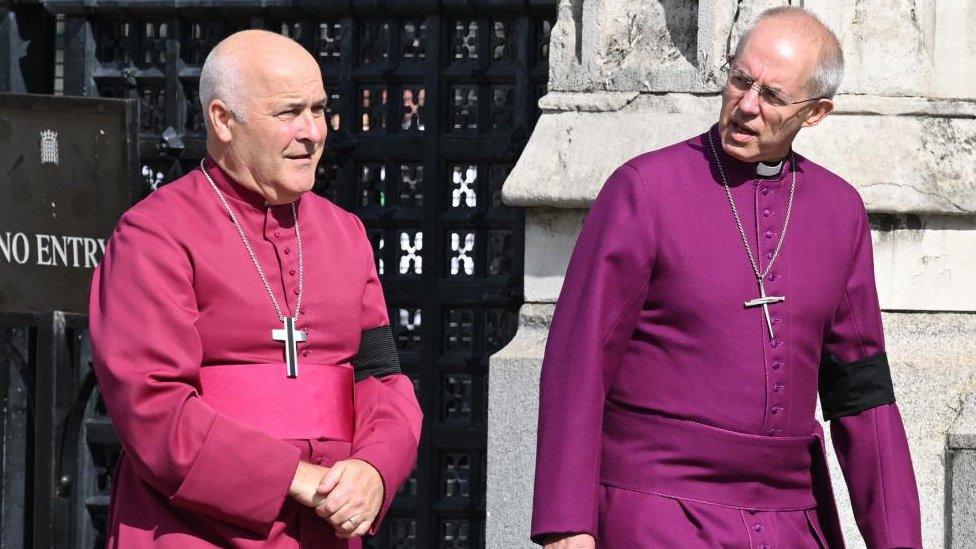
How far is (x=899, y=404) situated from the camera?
187 inches

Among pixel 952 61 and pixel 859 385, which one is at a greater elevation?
pixel 952 61

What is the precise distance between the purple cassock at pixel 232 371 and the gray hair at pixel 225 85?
157mm

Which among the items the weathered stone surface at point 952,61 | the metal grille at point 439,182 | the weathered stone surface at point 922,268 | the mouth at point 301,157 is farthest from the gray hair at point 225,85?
the metal grille at point 439,182

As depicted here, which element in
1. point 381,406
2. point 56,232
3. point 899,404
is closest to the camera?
point 381,406

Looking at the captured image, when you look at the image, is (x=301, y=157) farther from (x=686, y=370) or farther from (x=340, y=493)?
(x=686, y=370)

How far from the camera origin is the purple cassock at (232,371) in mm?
3469

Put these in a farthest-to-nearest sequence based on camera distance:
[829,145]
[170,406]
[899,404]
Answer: [829,145]
[899,404]
[170,406]

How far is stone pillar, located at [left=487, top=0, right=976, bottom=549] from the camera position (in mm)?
4793

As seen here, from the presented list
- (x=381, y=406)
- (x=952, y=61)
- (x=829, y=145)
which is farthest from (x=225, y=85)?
(x=952, y=61)

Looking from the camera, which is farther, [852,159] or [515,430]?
[515,430]

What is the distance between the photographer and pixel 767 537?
351 cm

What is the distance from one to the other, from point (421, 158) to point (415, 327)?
54 cm

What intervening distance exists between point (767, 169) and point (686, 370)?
17.5 inches

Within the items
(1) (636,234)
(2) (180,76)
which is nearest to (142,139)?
(2) (180,76)
